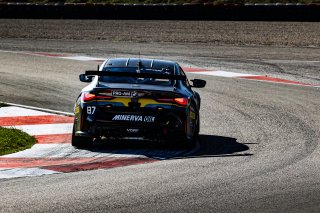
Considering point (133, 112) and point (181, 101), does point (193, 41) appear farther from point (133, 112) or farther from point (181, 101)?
point (133, 112)

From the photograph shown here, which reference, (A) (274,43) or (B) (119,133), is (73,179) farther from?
(A) (274,43)

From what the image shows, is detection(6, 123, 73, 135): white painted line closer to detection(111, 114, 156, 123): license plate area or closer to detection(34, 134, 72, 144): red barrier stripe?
detection(34, 134, 72, 144): red barrier stripe

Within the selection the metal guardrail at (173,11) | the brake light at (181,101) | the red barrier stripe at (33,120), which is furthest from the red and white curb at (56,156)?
the metal guardrail at (173,11)

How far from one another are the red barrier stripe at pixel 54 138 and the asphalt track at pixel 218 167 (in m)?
1.77

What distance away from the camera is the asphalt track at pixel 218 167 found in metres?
7.76

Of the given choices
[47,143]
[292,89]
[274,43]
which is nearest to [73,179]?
[47,143]

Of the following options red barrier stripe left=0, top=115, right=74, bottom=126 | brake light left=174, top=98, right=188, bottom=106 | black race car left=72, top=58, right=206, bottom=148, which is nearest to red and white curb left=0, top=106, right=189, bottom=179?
red barrier stripe left=0, top=115, right=74, bottom=126

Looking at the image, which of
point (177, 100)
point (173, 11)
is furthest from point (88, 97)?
point (173, 11)

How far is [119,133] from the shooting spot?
11.0m

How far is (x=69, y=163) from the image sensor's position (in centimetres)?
1005

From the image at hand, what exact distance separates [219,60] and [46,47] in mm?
5770

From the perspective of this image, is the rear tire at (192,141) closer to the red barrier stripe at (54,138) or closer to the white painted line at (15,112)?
the red barrier stripe at (54,138)

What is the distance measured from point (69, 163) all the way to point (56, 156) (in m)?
0.59

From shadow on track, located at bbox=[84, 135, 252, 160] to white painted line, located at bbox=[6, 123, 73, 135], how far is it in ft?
3.20
